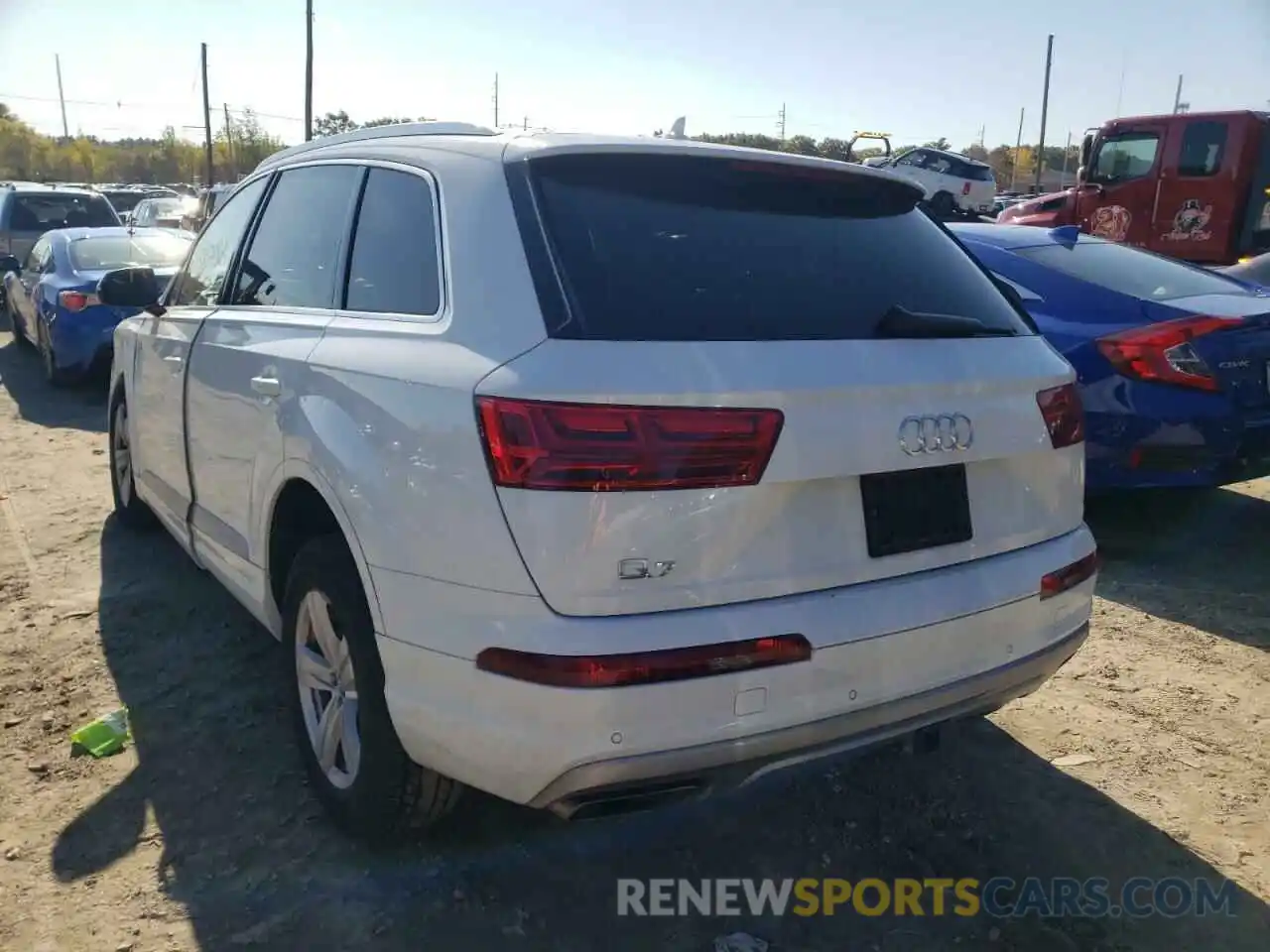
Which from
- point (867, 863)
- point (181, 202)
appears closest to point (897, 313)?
point (867, 863)

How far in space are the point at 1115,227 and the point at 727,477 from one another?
12.1m

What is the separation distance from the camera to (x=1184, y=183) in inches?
468

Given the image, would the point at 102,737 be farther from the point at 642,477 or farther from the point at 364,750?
the point at 642,477

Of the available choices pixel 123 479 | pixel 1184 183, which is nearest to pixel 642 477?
pixel 123 479

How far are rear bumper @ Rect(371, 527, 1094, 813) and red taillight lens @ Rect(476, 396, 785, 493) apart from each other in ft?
0.86

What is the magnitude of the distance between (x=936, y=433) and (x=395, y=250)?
1.44m

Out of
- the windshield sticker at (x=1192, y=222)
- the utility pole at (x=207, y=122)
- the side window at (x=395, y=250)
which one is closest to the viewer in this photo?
the side window at (x=395, y=250)

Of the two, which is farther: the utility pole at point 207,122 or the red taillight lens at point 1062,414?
the utility pole at point 207,122

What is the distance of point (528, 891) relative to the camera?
2617 millimetres

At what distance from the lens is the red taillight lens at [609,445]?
79.1 inches

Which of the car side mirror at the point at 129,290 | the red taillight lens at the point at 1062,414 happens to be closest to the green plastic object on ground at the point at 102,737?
the car side mirror at the point at 129,290

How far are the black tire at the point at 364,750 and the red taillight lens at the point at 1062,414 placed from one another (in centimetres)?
174

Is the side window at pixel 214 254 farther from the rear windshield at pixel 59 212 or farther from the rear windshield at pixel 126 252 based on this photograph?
the rear windshield at pixel 59 212

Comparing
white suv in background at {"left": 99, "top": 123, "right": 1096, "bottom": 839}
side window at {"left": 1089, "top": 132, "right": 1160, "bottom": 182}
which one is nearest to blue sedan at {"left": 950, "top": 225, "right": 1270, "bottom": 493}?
white suv in background at {"left": 99, "top": 123, "right": 1096, "bottom": 839}
